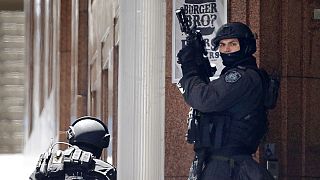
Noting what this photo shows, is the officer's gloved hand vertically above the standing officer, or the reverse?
the officer's gloved hand

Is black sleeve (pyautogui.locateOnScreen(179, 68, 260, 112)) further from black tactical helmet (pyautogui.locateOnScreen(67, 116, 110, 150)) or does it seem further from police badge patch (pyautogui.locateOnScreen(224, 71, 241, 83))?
black tactical helmet (pyautogui.locateOnScreen(67, 116, 110, 150))

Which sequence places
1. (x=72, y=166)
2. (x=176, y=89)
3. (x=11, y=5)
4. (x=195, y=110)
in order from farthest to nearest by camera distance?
(x=11, y=5) → (x=176, y=89) → (x=72, y=166) → (x=195, y=110)

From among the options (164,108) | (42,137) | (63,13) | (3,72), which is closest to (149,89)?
(164,108)

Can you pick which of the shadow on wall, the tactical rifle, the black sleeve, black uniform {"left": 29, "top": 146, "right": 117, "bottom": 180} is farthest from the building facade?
the shadow on wall

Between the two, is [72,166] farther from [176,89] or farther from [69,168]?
[176,89]

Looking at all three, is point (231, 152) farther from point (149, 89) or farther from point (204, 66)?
point (149, 89)

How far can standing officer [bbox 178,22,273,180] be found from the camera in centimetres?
1062

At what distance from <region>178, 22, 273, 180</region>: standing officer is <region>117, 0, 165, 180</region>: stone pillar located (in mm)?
2004

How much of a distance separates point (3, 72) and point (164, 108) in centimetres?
7517

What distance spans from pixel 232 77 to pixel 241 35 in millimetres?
373

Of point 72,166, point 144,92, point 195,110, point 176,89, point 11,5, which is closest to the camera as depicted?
point 195,110

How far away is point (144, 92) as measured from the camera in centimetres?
1293

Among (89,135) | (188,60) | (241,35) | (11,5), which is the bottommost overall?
(89,135)

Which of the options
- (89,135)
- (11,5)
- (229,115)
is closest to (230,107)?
(229,115)
